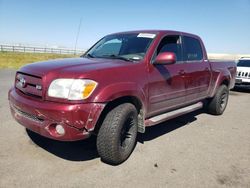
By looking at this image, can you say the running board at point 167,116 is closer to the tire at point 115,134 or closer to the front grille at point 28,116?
the tire at point 115,134

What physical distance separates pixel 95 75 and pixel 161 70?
141 centimetres

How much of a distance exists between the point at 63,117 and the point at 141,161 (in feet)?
4.45

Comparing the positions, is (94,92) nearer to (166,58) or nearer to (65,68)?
(65,68)

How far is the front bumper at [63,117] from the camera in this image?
2.98m

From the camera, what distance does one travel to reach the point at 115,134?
329cm

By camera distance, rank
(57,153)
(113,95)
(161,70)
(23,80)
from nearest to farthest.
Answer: (113,95)
(23,80)
(57,153)
(161,70)

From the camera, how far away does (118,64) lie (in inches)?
143

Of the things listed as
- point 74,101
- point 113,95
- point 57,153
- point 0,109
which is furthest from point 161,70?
point 0,109

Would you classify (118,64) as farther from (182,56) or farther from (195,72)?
(195,72)

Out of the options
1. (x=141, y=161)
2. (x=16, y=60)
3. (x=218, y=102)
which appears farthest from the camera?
(x=16, y=60)

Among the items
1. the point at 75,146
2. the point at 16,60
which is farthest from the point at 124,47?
the point at 16,60

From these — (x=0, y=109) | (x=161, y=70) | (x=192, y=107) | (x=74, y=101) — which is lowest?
(x=0, y=109)

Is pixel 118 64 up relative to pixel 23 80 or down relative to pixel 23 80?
up

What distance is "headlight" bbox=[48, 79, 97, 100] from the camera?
3.03 metres
